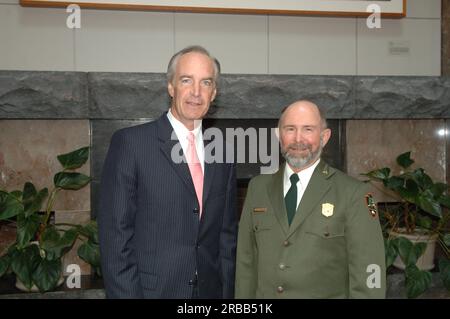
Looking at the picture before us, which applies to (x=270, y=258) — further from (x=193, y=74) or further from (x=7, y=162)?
(x=7, y=162)

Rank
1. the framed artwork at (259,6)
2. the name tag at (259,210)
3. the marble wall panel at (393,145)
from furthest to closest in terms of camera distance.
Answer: the marble wall panel at (393,145) → the framed artwork at (259,6) → the name tag at (259,210)

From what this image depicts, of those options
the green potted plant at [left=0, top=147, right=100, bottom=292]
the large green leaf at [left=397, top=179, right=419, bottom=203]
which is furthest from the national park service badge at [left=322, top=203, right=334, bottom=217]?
the green potted plant at [left=0, top=147, right=100, bottom=292]

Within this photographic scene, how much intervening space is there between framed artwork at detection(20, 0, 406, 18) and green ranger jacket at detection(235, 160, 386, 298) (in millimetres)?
1839

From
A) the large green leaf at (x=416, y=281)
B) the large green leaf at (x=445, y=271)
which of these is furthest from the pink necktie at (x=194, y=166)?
the large green leaf at (x=445, y=271)

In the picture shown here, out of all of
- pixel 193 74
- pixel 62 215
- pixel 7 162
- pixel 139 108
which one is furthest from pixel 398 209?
pixel 7 162

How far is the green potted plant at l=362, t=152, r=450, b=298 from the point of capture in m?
2.58

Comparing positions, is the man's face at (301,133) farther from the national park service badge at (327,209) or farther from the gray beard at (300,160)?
the national park service badge at (327,209)

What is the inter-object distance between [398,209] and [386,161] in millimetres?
403

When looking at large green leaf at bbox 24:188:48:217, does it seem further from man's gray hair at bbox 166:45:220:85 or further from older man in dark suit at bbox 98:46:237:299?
man's gray hair at bbox 166:45:220:85

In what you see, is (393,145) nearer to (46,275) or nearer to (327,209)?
(327,209)

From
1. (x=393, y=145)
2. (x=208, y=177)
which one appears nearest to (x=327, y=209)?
(x=208, y=177)

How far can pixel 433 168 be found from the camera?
325 centimetres

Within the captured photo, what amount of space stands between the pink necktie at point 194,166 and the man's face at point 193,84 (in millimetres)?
95

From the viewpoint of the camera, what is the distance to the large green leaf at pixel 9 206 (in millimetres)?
2363
